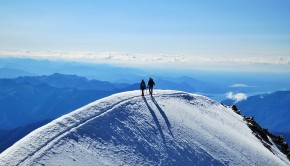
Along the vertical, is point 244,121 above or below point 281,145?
above

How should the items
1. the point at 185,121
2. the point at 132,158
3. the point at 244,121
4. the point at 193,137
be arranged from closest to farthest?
the point at 132,158
the point at 193,137
the point at 185,121
the point at 244,121

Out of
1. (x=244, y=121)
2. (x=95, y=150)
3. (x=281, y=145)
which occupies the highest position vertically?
(x=95, y=150)

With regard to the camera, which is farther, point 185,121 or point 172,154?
point 185,121

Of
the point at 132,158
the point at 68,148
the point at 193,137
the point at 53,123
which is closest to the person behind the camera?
the point at 68,148

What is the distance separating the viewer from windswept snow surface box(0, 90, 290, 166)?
99.1 feet

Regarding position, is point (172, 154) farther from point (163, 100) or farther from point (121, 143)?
point (163, 100)

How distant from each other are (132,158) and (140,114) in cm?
994

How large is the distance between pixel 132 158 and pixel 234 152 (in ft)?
52.7

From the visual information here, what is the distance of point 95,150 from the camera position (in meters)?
31.8

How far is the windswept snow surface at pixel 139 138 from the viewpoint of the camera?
3022 centimetres

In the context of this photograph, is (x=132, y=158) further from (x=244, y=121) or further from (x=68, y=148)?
(x=244, y=121)

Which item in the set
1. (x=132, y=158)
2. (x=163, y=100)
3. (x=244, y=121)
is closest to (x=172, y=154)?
(x=132, y=158)

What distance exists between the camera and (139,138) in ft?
121

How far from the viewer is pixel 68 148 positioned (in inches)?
1209
